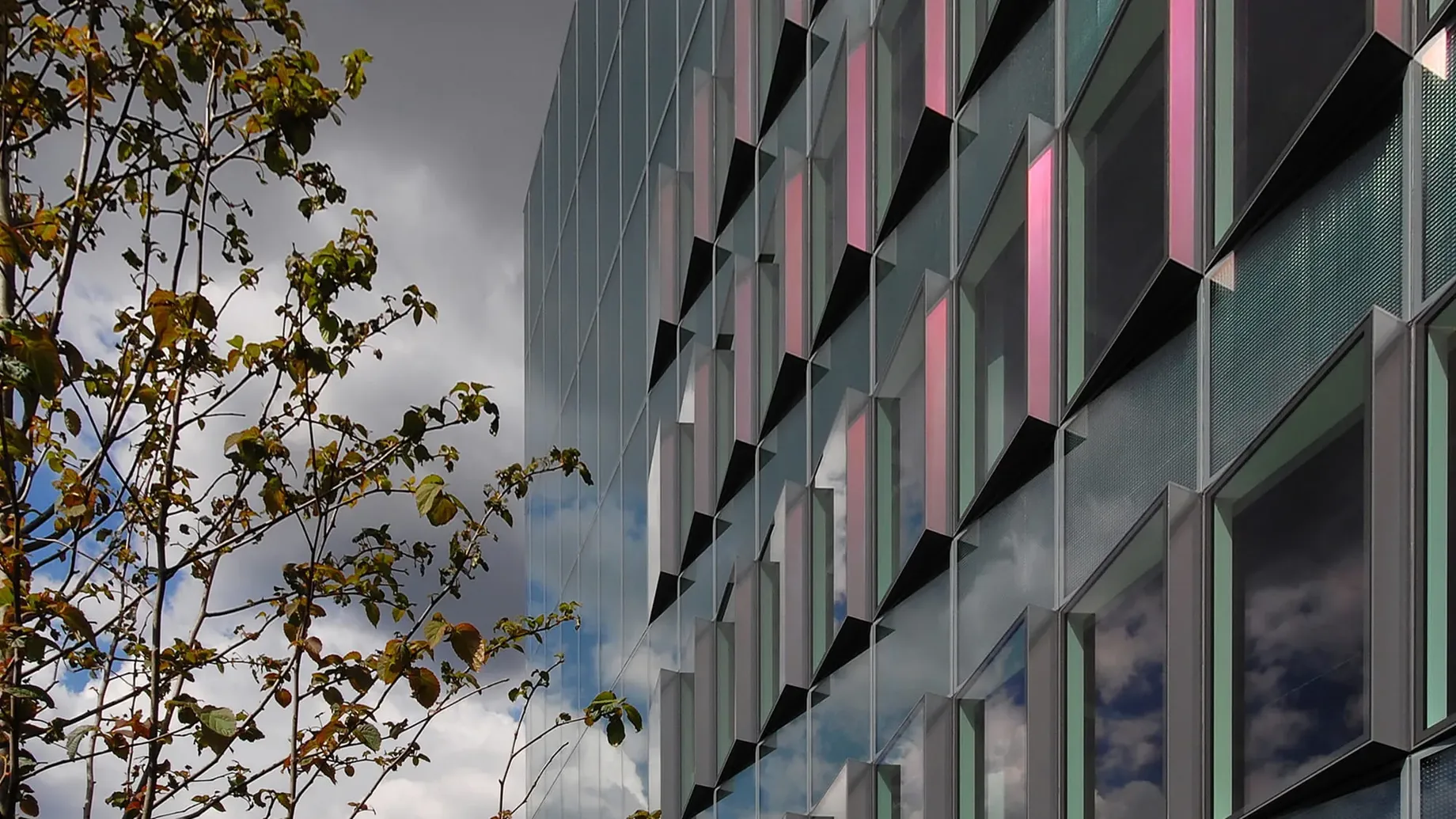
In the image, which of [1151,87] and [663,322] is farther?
[663,322]

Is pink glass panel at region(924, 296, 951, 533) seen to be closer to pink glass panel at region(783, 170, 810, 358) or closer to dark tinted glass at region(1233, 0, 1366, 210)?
pink glass panel at region(783, 170, 810, 358)

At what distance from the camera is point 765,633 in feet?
54.6

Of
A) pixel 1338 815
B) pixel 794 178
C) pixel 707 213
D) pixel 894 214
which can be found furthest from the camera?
pixel 707 213

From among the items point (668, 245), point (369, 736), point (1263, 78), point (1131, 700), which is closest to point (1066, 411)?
point (1131, 700)

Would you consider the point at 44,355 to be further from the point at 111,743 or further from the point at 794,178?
the point at 794,178

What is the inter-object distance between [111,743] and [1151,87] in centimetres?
672

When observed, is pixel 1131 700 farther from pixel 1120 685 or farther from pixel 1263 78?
pixel 1263 78

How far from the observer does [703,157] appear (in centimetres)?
2005

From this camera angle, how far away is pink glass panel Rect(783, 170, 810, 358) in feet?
Answer: 50.4

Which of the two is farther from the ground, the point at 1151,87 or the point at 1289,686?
the point at 1151,87

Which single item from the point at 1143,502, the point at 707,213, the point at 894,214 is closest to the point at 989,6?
the point at 894,214

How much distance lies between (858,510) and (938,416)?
2164 mm

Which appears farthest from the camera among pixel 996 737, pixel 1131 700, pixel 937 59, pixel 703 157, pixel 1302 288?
pixel 703 157

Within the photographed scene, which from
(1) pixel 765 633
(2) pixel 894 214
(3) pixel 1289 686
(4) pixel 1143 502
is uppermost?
(2) pixel 894 214
